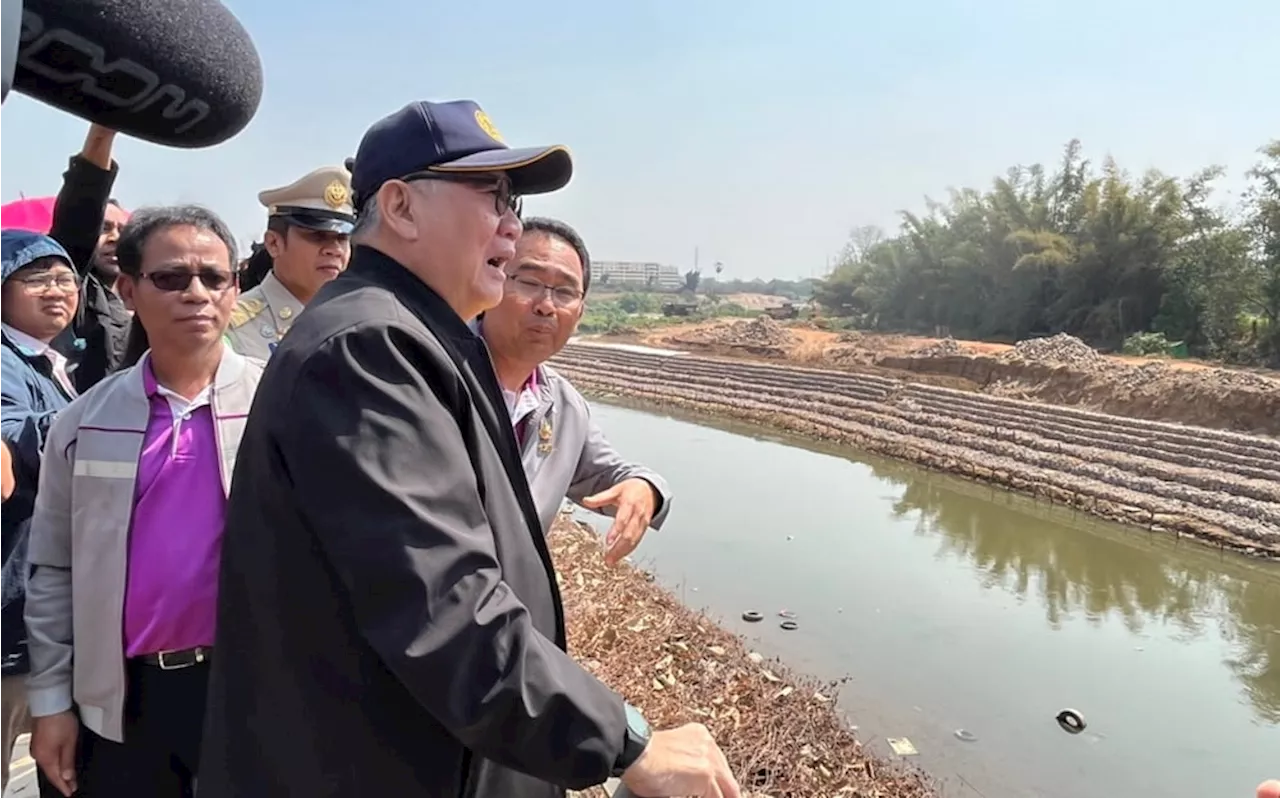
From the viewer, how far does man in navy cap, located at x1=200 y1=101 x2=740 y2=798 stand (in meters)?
0.83

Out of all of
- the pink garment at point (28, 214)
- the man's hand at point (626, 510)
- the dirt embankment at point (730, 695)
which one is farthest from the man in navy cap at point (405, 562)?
the dirt embankment at point (730, 695)

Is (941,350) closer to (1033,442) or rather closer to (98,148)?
(1033,442)

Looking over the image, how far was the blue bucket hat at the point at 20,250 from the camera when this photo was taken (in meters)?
1.86

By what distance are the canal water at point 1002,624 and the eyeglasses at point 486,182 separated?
4999 mm

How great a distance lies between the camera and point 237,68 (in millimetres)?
672

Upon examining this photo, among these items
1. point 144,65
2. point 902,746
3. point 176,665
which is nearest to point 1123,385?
point 902,746

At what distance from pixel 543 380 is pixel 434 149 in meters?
0.91

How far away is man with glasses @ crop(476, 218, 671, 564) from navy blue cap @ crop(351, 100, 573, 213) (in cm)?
68

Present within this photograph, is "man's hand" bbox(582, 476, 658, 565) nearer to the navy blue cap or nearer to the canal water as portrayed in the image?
the navy blue cap

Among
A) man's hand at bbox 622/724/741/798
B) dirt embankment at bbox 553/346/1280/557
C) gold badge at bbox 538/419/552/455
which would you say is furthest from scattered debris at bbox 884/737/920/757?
dirt embankment at bbox 553/346/1280/557

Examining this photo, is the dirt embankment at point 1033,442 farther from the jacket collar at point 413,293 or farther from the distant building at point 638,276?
the distant building at point 638,276

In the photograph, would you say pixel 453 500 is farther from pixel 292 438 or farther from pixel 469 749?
pixel 469 749

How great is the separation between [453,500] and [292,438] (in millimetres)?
163

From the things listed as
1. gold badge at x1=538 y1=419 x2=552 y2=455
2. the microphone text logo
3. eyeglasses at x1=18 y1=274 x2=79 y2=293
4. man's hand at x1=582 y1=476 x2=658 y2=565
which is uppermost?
the microphone text logo
